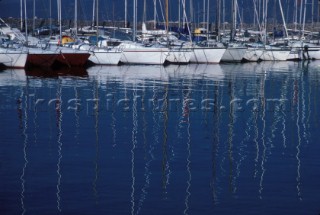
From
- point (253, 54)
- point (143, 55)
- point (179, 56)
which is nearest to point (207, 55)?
point (179, 56)

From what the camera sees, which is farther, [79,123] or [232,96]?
[232,96]

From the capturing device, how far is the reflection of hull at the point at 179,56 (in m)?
44.2

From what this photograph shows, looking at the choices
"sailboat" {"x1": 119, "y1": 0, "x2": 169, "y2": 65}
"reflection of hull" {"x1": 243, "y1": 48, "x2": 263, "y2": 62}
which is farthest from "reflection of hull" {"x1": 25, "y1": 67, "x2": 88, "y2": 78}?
"reflection of hull" {"x1": 243, "y1": 48, "x2": 263, "y2": 62}

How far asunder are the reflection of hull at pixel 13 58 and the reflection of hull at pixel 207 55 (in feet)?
Result: 40.7

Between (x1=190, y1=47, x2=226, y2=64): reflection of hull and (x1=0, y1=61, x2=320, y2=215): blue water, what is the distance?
55.6 feet

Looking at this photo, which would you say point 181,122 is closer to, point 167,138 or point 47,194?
point 167,138

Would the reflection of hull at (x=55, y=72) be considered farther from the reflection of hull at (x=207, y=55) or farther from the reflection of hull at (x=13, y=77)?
the reflection of hull at (x=207, y=55)

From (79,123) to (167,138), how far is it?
119 inches

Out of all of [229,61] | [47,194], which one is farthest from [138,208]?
[229,61]

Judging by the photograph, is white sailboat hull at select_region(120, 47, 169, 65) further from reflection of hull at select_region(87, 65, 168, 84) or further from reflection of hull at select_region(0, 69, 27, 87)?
reflection of hull at select_region(0, 69, 27, 87)

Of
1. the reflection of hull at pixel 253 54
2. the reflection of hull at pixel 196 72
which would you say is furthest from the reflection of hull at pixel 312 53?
the reflection of hull at pixel 196 72

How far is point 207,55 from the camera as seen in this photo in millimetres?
45875

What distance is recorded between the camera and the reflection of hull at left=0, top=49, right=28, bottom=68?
37125 mm

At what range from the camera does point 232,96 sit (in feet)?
84.1
